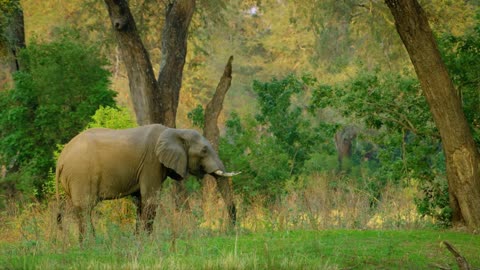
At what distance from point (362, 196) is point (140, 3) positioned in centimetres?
1246

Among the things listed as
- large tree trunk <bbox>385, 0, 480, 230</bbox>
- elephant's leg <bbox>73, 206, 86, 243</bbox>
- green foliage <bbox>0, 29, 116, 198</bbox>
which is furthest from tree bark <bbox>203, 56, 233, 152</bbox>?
large tree trunk <bbox>385, 0, 480, 230</bbox>

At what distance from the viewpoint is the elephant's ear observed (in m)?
17.1

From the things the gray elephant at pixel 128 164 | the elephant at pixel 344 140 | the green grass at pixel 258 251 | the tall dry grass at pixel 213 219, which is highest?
the elephant at pixel 344 140

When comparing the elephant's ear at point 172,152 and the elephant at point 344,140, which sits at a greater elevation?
the elephant at point 344,140

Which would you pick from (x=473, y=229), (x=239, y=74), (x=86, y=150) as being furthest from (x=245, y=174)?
(x=239, y=74)

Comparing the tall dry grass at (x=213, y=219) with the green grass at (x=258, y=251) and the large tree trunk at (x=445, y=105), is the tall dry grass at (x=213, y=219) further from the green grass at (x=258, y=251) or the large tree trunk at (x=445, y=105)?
the large tree trunk at (x=445, y=105)

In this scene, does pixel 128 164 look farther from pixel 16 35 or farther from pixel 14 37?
pixel 16 35

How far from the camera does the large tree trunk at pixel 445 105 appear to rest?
47.3 feet

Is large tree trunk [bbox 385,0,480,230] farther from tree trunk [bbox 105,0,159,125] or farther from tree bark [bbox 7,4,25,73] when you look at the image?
tree bark [bbox 7,4,25,73]

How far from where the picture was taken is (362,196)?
1894 centimetres

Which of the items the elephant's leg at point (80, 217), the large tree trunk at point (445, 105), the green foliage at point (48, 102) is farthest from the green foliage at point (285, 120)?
the large tree trunk at point (445, 105)

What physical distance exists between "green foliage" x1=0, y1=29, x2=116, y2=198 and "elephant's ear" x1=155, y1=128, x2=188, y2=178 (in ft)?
17.0

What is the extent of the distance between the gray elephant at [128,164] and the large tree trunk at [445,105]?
160 inches

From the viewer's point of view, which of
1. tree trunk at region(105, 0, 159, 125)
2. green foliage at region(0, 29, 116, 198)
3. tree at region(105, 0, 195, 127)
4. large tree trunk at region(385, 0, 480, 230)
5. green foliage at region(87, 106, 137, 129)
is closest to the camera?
large tree trunk at region(385, 0, 480, 230)
